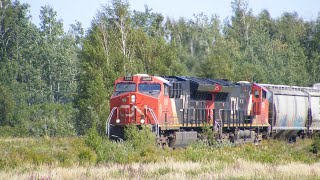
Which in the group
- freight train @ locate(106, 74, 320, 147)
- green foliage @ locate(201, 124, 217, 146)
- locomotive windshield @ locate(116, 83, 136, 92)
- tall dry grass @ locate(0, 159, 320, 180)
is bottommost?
tall dry grass @ locate(0, 159, 320, 180)

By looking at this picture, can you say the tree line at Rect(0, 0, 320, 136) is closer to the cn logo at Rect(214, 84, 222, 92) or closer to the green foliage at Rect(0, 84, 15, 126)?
the green foliage at Rect(0, 84, 15, 126)

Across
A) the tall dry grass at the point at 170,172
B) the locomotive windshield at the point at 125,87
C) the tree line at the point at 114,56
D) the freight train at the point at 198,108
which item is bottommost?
the tall dry grass at the point at 170,172

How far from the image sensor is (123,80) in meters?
25.2

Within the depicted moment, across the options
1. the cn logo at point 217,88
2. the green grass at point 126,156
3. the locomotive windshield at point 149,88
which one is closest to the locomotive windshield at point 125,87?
the locomotive windshield at point 149,88

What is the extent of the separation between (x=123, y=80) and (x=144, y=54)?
15540 mm

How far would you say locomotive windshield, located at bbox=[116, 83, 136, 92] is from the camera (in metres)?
24.8

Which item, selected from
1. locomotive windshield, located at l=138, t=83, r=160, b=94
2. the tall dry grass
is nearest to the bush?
locomotive windshield, located at l=138, t=83, r=160, b=94

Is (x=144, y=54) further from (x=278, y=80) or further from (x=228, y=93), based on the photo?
(x=278, y=80)

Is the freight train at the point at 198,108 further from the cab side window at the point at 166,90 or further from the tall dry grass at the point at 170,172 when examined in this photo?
the tall dry grass at the point at 170,172

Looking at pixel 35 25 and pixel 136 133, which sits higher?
pixel 35 25

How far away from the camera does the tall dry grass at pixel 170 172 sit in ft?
46.7

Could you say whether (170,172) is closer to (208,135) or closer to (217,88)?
(208,135)

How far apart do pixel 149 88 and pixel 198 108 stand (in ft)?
10.2

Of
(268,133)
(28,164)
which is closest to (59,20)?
(268,133)
